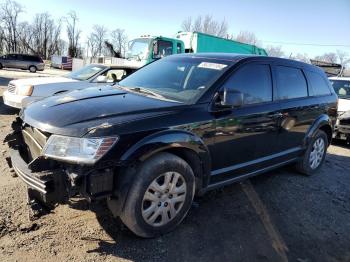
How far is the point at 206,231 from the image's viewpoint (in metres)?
3.46

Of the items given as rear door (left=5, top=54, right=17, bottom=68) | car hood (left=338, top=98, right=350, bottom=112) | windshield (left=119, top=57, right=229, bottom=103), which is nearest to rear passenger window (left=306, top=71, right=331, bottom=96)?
windshield (left=119, top=57, right=229, bottom=103)

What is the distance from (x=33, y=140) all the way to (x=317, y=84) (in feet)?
14.7

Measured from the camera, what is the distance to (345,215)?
4305 millimetres

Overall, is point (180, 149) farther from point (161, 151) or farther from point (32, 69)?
point (32, 69)

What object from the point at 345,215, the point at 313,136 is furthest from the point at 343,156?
the point at 345,215

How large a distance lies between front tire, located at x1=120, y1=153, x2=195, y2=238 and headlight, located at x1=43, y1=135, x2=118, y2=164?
398 mm

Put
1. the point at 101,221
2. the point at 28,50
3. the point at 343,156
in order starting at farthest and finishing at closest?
the point at 28,50, the point at 343,156, the point at 101,221

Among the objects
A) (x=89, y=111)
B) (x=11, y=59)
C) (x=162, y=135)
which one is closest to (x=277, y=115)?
(x=162, y=135)

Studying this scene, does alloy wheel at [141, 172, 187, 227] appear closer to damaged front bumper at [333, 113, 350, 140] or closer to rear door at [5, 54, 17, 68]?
damaged front bumper at [333, 113, 350, 140]

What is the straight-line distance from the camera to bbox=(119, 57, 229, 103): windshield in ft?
11.9

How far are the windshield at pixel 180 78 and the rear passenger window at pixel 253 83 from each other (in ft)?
0.64

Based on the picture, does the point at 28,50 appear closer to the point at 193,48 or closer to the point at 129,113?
the point at 193,48

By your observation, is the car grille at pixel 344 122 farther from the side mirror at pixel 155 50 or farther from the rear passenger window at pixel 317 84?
the side mirror at pixel 155 50

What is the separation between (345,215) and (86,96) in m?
3.58
